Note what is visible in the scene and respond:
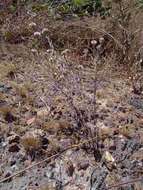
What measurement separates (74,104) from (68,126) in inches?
8.3

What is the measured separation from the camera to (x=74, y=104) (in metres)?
3.42

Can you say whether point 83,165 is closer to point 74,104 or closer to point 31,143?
point 31,143

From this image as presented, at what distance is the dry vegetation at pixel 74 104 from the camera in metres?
2.94

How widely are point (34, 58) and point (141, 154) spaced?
166cm

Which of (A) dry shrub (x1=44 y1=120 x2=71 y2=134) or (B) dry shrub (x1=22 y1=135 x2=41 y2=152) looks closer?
(B) dry shrub (x1=22 y1=135 x2=41 y2=152)

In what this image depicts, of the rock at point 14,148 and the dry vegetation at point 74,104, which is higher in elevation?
the dry vegetation at point 74,104

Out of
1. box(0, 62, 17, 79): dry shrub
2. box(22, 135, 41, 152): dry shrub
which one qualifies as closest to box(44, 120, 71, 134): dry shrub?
box(22, 135, 41, 152): dry shrub

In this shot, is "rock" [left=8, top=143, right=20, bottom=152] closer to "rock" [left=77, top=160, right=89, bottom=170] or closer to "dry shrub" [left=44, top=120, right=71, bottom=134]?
"dry shrub" [left=44, top=120, right=71, bottom=134]

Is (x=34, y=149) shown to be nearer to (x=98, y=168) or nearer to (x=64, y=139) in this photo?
(x=64, y=139)

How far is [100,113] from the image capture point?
3422 millimetres

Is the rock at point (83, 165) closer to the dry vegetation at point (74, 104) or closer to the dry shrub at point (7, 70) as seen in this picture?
the dry vegetation at point (74, 104)

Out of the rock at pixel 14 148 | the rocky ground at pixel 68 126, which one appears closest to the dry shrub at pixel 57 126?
the rocky ground at pixel 68 126

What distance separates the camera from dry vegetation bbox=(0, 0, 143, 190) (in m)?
2.94

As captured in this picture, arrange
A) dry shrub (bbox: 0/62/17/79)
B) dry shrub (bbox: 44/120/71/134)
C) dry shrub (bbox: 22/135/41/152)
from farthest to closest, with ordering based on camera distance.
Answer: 1. dry shrub (bbox: 0/62/17/79)
2. dry shrub (bbox: 44/120/71/134)
3. dry shrub (bbox: 22/135/41/152)
